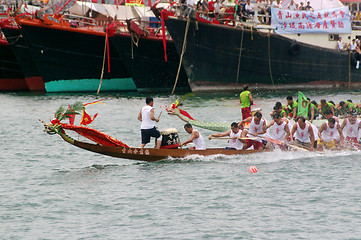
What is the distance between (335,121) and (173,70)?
2345cm

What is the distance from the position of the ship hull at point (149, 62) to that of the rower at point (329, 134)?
72.3ft

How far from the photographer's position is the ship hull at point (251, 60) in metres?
39.8

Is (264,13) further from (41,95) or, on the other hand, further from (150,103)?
(150,103)

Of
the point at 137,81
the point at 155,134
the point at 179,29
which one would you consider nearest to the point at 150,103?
the point at 155,134

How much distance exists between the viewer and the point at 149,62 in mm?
42438

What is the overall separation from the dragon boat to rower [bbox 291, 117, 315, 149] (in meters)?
1.56

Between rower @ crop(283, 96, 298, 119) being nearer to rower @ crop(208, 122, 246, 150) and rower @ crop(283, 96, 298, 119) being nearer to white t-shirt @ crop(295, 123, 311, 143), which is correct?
white t-shirt @ crop(295, 123, 311, 143)

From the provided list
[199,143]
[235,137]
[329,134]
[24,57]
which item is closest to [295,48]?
[24,57]

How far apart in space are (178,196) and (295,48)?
26.7 meters

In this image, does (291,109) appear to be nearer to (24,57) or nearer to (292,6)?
(292,6)

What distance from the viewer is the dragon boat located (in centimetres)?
1788

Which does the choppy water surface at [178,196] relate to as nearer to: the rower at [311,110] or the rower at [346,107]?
the rower at [311,110]

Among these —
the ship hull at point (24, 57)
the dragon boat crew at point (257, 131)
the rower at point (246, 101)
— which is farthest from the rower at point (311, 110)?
the ship hull at point (24, 57)

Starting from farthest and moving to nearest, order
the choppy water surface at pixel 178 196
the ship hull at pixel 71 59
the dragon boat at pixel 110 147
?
the ship hull at pixel 71 59 < the dragon boat at pixel 110 147 < the choppy water surface at pixel 178 196
